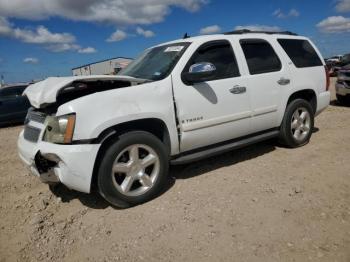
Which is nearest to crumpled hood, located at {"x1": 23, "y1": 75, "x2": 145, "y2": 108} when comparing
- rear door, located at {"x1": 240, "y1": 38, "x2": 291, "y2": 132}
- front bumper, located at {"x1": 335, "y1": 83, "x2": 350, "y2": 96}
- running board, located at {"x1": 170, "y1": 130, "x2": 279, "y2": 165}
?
running board, located at {"x1": 170, "y1": 130, "x2": 279, "y2": 165}

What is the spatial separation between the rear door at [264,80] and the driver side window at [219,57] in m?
0.26

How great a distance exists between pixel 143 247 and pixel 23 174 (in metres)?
3.12

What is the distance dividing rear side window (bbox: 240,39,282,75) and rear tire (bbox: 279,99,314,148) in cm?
72

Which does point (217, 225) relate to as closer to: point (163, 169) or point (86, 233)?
point (163, 169)

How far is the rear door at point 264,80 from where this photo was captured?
476 cm

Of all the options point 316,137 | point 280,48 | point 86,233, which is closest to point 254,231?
point 86,233

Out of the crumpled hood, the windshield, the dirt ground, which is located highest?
the windshield

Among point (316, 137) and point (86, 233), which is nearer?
point (86, 233)

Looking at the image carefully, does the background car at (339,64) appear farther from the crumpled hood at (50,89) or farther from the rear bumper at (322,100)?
the crumpled hood at (50,89)

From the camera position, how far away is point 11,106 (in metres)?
11.9

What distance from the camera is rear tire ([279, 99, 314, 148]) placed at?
5.30 meters

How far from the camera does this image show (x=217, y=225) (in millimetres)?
3289

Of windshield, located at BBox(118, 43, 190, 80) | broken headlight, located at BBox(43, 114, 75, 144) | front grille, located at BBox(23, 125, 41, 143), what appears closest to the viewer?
broken headlight, located at BBox(43, 114, 75, 144)

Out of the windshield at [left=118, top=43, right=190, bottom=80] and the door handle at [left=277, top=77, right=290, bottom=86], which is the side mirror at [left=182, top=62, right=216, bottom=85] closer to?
the windshield at [left=118, top=43, right=190, bottom=80]
